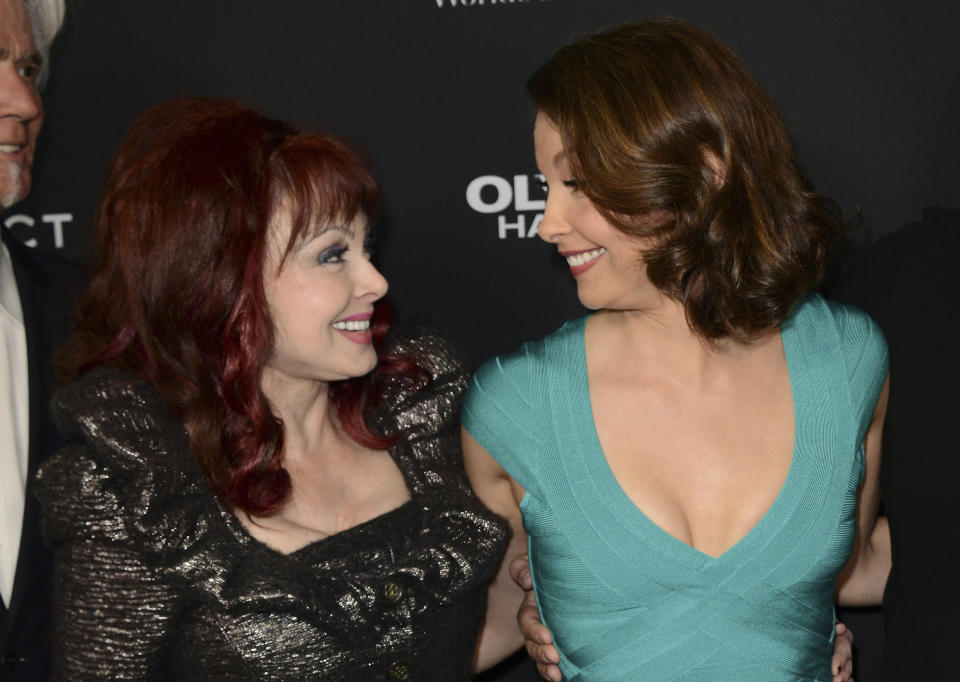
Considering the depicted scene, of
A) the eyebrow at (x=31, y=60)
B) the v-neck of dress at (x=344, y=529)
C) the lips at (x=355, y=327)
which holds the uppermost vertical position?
the eyebrow at (x=31, y=60)

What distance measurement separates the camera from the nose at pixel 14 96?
219 cm

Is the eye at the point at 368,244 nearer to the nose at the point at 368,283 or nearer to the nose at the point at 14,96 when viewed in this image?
the nose at the point at 368,283

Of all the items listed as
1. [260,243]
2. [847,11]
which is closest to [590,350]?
[260,243]

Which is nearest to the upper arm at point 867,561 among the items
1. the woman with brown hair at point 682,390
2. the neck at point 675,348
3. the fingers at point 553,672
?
the woman with brown hair at point 682,390

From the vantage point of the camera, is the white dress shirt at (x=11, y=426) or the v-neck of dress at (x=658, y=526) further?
the white dress shirt at (x=11, y=426)

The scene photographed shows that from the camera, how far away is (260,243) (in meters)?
1.77

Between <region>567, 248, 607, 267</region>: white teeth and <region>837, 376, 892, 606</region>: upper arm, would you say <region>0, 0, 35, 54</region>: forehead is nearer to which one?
<region>567, 248, 607, 267</region>: white teeth

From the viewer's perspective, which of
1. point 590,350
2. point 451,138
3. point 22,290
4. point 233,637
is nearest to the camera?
point 233,637

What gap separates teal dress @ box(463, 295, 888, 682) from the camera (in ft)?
5.86

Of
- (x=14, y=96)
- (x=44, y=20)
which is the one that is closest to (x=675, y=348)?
(x=14, y=96)

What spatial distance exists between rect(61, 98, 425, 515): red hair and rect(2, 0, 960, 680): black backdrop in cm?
54

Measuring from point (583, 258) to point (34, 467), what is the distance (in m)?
1.07

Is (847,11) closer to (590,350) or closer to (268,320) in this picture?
(590,350)

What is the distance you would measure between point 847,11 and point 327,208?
1182 millimetres
